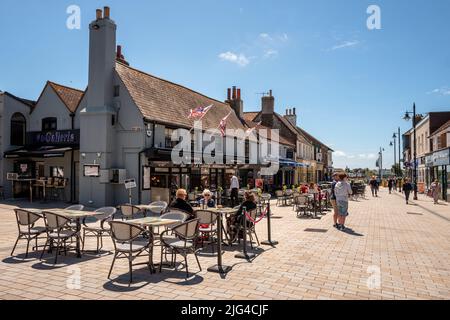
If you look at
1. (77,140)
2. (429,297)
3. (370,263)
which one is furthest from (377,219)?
(77,140)

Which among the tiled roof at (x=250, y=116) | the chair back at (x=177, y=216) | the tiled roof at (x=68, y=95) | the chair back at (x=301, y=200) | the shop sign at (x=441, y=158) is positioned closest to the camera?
the chair back at (x=177, y=216)

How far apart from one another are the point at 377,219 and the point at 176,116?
38.7ft

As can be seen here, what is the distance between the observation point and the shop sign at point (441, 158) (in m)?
22.4

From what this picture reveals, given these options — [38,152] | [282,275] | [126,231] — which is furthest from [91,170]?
[282,275]

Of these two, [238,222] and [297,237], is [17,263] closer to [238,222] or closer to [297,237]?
[238,222]

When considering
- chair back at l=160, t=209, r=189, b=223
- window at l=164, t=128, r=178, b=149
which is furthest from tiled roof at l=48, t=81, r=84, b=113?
chair back at l=160, t=209, r=189, b=223

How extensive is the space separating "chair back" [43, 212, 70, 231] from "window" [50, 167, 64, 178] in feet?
46.2

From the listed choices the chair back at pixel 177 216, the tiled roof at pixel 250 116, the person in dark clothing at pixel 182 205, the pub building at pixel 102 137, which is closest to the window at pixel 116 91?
the pub building at pixel 102 137

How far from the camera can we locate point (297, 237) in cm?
973

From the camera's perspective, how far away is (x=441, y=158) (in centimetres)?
2380

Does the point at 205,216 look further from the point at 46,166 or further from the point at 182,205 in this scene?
the point at 46,166

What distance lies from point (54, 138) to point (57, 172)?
203cm

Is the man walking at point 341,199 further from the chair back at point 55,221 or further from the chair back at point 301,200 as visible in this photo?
the chair back at point 55,221

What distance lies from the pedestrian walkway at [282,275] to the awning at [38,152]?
10123 millimetres
